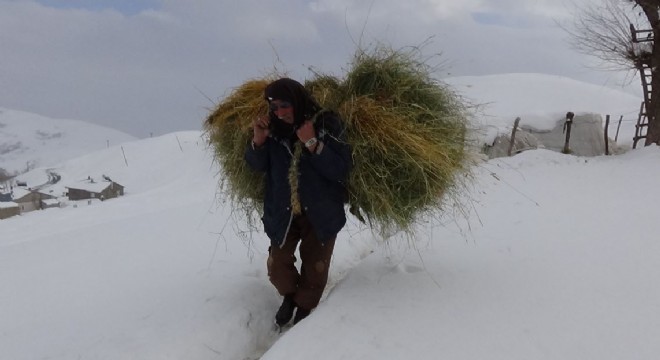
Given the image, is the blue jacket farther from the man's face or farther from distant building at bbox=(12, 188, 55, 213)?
distant building at bbox=(12, 188, 55, 213)

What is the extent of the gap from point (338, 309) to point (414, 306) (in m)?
0.51

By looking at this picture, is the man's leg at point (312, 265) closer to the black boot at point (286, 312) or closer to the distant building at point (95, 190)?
the black boot at point (286, 312)

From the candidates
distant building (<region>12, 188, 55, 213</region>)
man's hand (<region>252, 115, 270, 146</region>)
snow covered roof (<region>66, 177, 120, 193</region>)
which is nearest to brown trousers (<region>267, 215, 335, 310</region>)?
man's hand (<region>252, 115, 270, 146</region>)

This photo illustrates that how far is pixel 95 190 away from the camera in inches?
1838

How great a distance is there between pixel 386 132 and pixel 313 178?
1.88ft

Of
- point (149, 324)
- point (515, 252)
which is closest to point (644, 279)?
point (515, 252)

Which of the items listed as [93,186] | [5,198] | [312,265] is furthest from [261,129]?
[5,198]

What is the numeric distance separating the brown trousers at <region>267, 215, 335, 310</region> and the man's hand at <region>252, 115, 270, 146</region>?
2.16 feet

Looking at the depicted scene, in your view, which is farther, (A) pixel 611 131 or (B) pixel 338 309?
(A) pixel 611 131

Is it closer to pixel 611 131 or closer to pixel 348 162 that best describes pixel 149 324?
pixel 348 162

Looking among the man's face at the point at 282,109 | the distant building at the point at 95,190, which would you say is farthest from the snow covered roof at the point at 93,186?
the man's face at the point at 282,109

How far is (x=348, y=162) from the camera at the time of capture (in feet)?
10.4

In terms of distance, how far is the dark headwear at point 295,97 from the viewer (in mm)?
3041

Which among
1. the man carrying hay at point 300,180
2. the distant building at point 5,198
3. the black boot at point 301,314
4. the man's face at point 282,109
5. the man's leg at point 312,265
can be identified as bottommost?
the distant building at point 5,198
